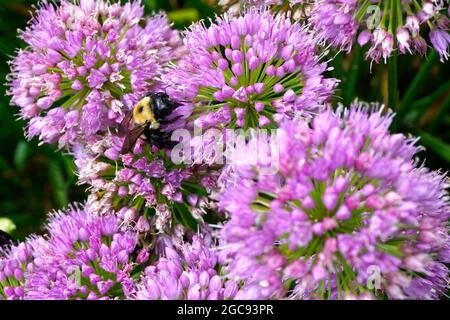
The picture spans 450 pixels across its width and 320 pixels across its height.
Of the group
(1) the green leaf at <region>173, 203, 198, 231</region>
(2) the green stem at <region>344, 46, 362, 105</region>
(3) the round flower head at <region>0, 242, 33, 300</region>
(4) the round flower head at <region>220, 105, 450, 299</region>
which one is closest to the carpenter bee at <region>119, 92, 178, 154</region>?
(1) the green leaf at <region>173, 203, 198, 231</region>

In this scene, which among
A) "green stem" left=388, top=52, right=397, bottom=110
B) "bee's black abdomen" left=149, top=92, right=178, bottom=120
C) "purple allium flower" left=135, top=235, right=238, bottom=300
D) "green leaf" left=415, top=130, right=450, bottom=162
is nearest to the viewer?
"purple allium flower" left=135, top=235, right=238, bottom=300

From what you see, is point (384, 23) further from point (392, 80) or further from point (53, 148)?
point (53, 148)

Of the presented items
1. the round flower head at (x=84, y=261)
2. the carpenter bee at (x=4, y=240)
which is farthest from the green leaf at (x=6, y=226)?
the round flower head at (x=84, y=261)

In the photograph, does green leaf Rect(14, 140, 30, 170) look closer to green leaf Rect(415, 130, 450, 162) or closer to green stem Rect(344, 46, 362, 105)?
green stem Rect(344, 46, 362, 105)

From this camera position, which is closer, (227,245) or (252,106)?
(227,245)

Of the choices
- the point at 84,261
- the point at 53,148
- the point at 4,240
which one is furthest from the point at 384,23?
the point at 53,148

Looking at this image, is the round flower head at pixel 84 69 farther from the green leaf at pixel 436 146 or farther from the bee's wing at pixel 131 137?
the green leaf at pixel 436 146
